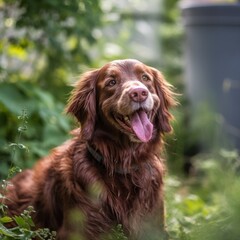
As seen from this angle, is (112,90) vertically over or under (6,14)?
under

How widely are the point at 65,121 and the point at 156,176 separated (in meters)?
1.84

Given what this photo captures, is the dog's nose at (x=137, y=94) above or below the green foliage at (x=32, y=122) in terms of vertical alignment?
above

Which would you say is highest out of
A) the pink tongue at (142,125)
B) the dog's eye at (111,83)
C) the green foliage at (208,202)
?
the dog's eye at (111,83)

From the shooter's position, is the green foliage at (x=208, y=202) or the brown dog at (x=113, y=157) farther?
the brown dog at (x=113, y=157)

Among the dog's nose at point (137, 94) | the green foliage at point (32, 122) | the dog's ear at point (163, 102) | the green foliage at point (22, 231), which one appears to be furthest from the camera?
the green foliage at point (32, 122)

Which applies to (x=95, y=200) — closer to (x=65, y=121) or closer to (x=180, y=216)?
(x=180, y=216)

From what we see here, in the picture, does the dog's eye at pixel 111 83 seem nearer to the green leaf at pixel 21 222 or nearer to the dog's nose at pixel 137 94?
the dog's nose at pixel 137 94

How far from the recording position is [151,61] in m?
8.99

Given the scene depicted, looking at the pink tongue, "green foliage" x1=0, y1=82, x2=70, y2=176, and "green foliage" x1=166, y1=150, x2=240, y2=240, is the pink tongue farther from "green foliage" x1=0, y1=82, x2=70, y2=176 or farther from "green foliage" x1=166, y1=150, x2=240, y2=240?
"green foliage" x1=0, y1=82, x2=70, y2=176

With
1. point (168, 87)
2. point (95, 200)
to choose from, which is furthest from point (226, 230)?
point (168, 87)

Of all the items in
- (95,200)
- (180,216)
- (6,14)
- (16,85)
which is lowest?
(180,216)

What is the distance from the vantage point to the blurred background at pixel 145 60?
5500 millimetres

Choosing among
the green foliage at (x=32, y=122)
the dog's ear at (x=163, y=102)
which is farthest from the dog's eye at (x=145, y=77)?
the green foliage at (x=32, y=122)

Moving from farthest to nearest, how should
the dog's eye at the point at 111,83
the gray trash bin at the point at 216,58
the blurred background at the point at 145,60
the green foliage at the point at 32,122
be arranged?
the gray trash bin at the point at 216,58 < the green foliage at the point at 32,122 < the blurred background at the point at 145,60 < the dog's eye at the point at 111,83
